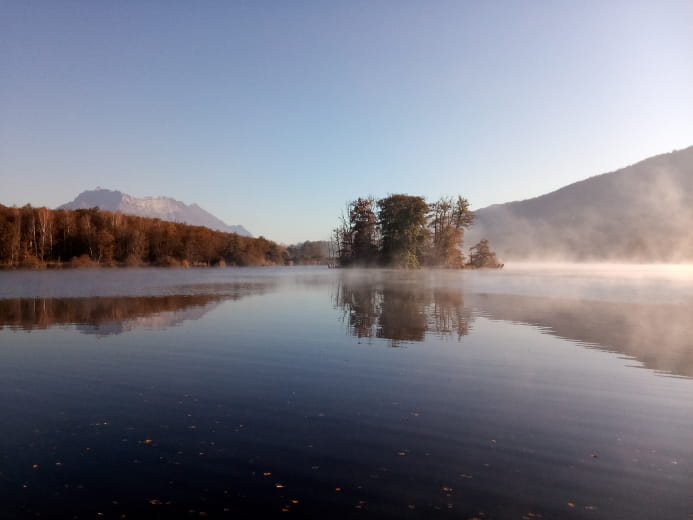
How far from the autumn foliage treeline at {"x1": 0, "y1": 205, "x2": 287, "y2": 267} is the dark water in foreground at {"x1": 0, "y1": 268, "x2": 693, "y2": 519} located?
248ft

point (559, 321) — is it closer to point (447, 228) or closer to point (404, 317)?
point (404, 317)

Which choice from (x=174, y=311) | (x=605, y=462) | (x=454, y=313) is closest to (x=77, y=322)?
(x=174, y=311)

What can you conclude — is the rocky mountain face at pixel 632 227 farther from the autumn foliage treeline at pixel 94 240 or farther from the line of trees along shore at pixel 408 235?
the autumn foliage treeline at pixel 94 240

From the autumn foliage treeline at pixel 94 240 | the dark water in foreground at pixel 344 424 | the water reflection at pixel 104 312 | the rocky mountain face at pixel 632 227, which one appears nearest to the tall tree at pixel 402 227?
the autumn foliage treeline at pixel 94 240

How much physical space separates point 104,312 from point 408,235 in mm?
64174

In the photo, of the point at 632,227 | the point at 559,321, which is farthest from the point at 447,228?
the point at 632,227

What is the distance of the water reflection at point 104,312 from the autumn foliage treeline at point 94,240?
207ft

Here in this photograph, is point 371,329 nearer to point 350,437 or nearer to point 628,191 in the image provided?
point 350,437

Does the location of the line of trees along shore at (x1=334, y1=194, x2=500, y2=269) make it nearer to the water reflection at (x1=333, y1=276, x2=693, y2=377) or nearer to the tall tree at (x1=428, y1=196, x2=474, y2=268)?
the tall tree at (x1=428, y1=196, x2=474, y2=268)

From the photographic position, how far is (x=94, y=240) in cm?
8488

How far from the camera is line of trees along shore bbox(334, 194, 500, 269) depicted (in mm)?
79438

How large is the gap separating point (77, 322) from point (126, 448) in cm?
1266

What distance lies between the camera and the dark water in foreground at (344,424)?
454cm

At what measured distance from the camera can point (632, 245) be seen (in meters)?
144
